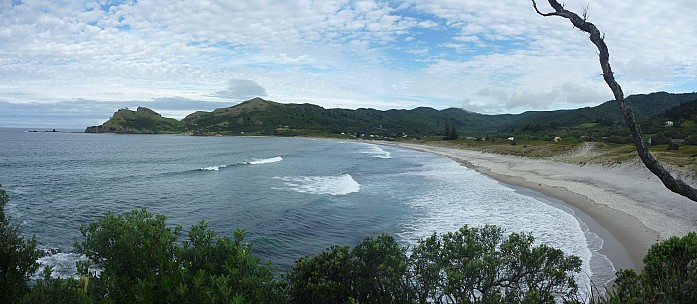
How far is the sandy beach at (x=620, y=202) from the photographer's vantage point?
1394 centimetres

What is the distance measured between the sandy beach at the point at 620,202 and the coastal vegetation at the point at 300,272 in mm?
7232

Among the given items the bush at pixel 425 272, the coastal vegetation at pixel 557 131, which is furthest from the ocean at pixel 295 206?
the coastal vegetation at pixel 557 131

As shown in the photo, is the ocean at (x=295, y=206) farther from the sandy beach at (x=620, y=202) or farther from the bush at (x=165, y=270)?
the bush at (x=165, y=270)

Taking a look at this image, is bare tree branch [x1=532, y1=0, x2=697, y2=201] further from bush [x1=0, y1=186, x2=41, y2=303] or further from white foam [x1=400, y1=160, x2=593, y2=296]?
bush [x1=0, y1=186, x2=41, y2=303]

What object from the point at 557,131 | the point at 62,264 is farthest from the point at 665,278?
the point at 557,131

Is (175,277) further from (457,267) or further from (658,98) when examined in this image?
(658,98)

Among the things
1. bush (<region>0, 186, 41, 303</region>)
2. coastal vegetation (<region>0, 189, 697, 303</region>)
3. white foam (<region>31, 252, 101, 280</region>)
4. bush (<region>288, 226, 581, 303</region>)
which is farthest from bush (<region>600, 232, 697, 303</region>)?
white foam (<region>31, 252, 101, 280</region>)

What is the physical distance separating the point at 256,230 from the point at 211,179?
19428mm

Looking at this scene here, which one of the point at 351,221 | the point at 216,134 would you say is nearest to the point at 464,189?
the point at 351,221

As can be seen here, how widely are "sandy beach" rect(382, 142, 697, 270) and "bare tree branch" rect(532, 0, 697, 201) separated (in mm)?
8311

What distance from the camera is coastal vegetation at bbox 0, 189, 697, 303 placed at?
467cm

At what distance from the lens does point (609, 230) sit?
625 inches

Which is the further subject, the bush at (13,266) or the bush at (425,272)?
the bush at (425,272)

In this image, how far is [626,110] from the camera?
4715mm
